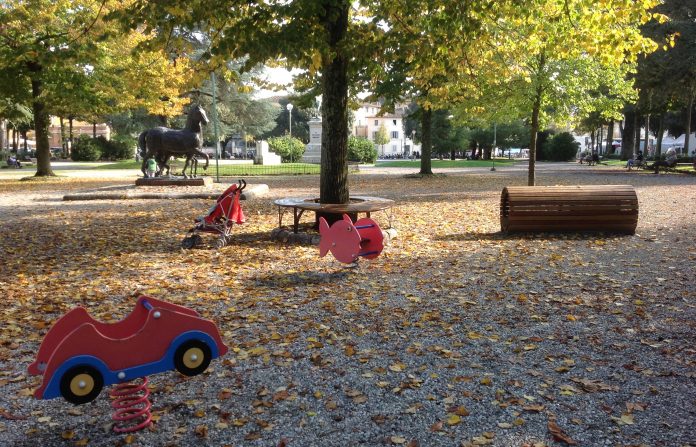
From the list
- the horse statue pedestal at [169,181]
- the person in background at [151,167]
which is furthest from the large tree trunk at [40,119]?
the horse statue pedestal at [169,181]

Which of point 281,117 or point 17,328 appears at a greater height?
point 281,117

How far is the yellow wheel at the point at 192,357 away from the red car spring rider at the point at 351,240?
3805 millimetres

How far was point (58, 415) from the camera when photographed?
11.8 ft

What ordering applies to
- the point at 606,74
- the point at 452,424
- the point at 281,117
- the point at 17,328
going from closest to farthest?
the point at 452,424, the point at 17,328, the point at 606,74, the point at 281,117

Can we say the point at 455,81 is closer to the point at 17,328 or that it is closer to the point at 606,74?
the point at 606,74

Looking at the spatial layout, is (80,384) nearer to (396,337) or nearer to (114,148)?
(396,337)

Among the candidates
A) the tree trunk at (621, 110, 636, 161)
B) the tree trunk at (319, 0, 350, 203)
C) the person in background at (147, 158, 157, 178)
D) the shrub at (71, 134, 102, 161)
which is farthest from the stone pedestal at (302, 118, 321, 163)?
the tree trunk at (319, 0, 350, 203)

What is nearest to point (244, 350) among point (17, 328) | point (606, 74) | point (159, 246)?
point (17, 328)

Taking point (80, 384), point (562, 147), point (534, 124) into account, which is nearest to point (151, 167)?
point (534, 124)

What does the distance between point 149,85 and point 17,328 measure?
72.9 feet

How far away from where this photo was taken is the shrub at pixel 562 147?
2254 inches

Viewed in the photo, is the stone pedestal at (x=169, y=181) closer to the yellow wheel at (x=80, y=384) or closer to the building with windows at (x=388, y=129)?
the yellow wheel at (x=80, y=384)

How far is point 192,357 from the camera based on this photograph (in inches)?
143

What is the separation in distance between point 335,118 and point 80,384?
293 inches
